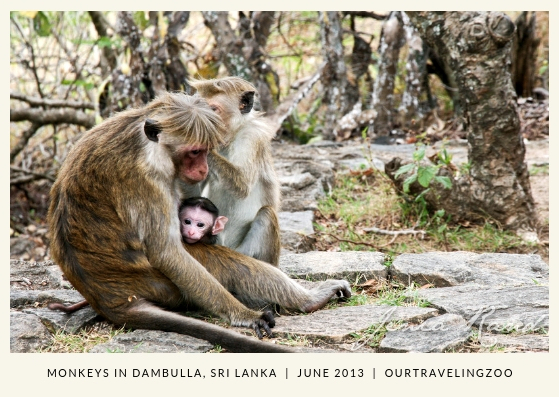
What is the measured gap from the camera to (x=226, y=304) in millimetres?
4219

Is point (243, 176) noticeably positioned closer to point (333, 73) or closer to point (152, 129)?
point (152, 129)

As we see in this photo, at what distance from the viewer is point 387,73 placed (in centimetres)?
1063

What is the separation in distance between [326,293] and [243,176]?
3.34ft

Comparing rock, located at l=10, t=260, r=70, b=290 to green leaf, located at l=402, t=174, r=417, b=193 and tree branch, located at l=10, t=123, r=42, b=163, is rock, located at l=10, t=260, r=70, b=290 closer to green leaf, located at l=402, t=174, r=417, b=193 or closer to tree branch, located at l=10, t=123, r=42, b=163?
green leaf, located at l=402, t=174, r=417, b=193

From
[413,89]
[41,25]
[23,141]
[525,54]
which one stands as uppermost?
[525,54]

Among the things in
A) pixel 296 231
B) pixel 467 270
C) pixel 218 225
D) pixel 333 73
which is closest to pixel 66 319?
pixel 218 225

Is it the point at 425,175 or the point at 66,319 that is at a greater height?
the point at 425,175

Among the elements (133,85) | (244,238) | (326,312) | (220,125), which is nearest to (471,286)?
(326,312)

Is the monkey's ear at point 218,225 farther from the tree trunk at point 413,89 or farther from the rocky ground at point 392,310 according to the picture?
the tree trunk at point 413,89

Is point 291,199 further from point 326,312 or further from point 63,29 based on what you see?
point 63,29

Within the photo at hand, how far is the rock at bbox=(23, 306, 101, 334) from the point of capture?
14.2ft

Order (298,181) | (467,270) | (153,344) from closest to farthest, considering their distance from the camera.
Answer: (153,344) → (467,270) → (298,181)

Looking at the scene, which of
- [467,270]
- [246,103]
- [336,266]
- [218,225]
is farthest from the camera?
[336,266]

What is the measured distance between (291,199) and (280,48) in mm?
6554
